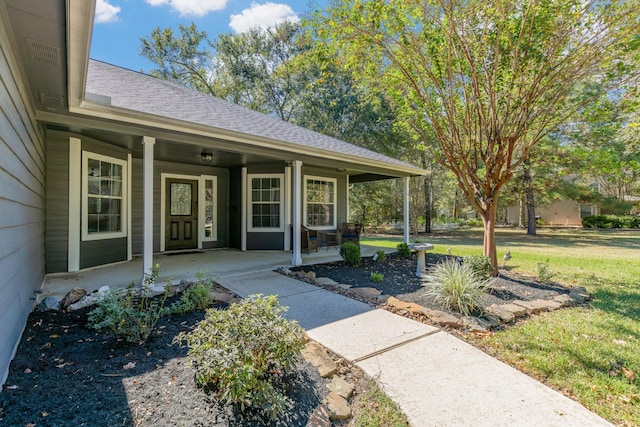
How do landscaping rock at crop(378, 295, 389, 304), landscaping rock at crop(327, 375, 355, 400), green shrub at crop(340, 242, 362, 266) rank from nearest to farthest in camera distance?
1. landscaping rock at crop(327, 375, 355, 400)
2. landscaping rock at crop(378, 295, 389, 304)
3. green shrub at crop(340, 242, 362, 266)

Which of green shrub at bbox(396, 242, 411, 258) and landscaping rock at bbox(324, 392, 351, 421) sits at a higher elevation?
green shrub at bbox(396, 242, 411, 258)

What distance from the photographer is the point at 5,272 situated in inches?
88.0

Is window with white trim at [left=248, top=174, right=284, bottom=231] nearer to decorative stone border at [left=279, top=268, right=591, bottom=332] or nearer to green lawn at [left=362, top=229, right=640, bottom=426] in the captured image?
decorative stone border at [left=279, top=268, right=591, bottom=332]

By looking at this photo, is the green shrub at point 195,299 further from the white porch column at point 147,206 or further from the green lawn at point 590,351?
the green lawn at point 590,351

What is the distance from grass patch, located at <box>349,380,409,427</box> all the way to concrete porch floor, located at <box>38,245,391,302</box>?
8.47 ft

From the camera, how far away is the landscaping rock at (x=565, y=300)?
14.9ft

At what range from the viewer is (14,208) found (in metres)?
2.58

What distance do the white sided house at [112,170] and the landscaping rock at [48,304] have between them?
9 centimetres

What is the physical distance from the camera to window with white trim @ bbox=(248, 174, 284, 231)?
8586 millimetres

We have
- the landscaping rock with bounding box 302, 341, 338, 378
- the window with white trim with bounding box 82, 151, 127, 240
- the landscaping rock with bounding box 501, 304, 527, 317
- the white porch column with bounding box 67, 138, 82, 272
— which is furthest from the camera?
the window with white trim with bounding box 82, 151, 127, 240

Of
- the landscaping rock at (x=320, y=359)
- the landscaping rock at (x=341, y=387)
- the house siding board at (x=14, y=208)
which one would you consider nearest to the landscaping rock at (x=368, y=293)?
the landscaping rock at (x=320, y=359)

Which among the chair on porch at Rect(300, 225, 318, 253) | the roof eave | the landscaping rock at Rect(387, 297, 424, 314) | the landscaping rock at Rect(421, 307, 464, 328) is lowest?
the landscaping rock at Rect(421, 307, 464, 328)

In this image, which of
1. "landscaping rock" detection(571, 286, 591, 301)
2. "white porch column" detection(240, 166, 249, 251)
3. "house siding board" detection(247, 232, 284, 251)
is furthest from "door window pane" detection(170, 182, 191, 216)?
"landscaping rock" detection(571, 286, 591, 301)

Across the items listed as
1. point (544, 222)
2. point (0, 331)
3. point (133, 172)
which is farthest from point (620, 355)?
point (544, 222)
